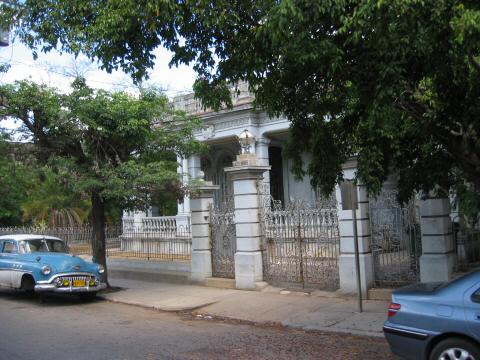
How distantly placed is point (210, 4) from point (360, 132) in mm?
2807

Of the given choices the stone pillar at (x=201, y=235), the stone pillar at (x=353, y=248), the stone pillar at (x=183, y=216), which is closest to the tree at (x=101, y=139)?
the stone pillar at (x=201, y=235)

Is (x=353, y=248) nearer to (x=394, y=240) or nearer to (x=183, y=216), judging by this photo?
(x=394, y=240)

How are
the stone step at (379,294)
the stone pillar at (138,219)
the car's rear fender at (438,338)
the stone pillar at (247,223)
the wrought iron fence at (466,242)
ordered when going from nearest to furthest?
the car's rear fender at (438,338), the stone step at (379,294), the wrought iron fence at (466,242), the stone pillar at (247,223), the stone pillar at (138,219)

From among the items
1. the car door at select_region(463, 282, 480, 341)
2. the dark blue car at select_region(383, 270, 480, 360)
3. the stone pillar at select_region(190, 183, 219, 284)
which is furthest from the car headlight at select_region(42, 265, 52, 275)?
the car door at select_region(463, 282, 480, 341)

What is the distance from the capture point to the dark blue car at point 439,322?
18.0ft

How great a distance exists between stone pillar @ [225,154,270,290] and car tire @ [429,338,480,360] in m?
7.28

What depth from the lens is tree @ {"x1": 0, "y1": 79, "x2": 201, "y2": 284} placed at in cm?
1253

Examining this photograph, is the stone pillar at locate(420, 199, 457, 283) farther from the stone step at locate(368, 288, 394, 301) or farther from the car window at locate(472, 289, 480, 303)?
the car window at locate(472, 289, 480, 303)

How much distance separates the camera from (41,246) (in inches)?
528

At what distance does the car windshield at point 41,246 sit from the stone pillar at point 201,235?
11.0 ft

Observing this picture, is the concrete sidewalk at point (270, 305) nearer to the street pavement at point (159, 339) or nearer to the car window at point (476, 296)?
the street pavement at point (159, 339)

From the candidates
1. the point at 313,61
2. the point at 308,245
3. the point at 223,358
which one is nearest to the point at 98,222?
the point at 308,245

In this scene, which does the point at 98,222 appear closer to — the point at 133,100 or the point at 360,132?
the point at 133,100

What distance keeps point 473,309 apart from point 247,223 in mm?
7742
